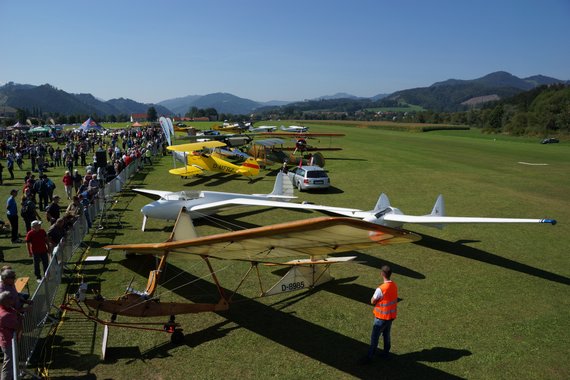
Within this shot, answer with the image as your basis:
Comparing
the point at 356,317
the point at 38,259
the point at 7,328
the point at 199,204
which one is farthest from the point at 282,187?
the point at 7,328

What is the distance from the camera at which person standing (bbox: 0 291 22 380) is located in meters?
4.99

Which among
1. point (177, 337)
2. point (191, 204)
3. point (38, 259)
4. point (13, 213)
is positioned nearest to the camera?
point (177, 337)

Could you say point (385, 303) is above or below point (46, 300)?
above

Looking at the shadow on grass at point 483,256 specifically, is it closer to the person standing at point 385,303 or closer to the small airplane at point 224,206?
the small airplane at point 224,206

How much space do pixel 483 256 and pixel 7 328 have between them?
38.7 feet

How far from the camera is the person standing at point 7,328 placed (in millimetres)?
4992

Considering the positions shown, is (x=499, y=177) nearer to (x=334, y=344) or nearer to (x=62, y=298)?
(x=334, y=344)

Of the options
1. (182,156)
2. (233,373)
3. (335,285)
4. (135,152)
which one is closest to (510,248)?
(335,285)

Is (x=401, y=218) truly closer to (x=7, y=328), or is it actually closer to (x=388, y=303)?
(x=388, y=303)

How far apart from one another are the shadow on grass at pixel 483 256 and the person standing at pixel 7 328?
432 inches

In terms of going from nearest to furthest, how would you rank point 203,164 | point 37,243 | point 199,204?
point 37,243 → point 199,204 → point 203,164

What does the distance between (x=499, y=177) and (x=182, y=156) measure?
A: 22678mm

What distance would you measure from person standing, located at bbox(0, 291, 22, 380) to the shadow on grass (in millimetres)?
10975

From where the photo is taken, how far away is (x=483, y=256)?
1102cm
